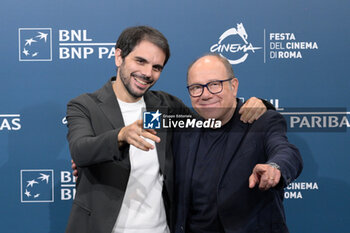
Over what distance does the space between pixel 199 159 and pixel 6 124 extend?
1.43 metres

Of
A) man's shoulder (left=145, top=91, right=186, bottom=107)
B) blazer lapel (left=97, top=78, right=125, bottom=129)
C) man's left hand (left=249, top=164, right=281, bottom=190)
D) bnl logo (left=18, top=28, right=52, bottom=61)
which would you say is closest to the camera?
man's left hand (left=249, top=164, right=281, bottom=190)

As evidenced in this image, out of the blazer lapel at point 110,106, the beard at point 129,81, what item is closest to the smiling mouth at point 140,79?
the beard at point 129,81

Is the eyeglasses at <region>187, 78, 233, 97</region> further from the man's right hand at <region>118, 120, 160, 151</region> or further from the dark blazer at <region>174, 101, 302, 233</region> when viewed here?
the man's right hand at <region>118, 120, 160, 151</region>

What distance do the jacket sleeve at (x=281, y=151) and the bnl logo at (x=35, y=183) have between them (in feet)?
4.91

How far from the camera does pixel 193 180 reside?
1251mm

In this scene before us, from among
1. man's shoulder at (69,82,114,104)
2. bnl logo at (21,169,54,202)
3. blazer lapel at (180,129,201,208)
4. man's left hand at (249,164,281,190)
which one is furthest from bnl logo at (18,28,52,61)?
man's left hand at (249,164,281,190)

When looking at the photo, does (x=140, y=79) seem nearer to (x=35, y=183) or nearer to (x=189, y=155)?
(x=189, y=155)

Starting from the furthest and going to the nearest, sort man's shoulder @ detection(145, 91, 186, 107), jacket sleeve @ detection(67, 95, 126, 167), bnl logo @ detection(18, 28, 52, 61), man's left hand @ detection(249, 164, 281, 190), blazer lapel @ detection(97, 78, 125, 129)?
1. bnl logo @ detection(18, 28, 52, 61)
2. man's shoulder @ detection(145, 91, 186, 107)
3. blazer lapel @ detection(97, 78, 125, 129)
4. jacket sleeve @ detection(67, 95, 126, 167)
5. man's left hand @ detection(249, 164, 281, 190)

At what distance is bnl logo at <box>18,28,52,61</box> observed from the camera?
2131mm

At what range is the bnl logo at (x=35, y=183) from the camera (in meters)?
2.17

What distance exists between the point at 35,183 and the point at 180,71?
1.15m

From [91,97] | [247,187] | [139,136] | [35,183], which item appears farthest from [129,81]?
[35,183]

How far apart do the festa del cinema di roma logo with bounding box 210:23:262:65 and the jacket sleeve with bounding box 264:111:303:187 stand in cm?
96

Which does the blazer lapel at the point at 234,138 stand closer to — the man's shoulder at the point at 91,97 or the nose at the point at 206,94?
the nose at the point at 206,94
